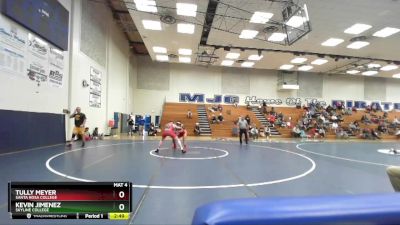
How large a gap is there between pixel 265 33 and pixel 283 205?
16117 mm

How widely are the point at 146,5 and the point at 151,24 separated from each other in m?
2.46

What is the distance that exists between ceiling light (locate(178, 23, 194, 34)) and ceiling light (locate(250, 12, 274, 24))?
361 cm

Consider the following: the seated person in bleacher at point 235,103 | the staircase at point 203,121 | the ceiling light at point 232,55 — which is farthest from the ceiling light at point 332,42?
the seated person in bleacher at point 235,103

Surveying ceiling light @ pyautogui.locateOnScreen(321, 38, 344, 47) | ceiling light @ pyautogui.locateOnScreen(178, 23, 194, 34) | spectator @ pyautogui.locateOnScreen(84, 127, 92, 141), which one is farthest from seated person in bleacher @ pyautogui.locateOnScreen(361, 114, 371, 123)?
spectator @ pyautogui.locateOnScreen(84, 127, 92, 141)

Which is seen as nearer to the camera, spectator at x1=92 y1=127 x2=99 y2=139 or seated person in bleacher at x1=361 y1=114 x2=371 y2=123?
spectator at x1=92 y1=127 x2=99 y2=139

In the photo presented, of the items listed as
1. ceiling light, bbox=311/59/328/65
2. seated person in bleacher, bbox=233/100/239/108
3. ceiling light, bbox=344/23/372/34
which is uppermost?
ceiling light, bbox=344/23/372/34

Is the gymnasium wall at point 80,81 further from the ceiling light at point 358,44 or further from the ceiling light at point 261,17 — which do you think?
the ceiling light at point 358,44

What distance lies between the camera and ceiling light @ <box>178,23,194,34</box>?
15.2 m

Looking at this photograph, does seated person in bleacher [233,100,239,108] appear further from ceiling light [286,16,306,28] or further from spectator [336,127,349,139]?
ceiling light [286,16,306,28]

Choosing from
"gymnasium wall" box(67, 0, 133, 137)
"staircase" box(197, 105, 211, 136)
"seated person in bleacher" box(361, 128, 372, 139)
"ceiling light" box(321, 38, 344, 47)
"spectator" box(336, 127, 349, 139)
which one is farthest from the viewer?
"spectator" box(336, 127, 349, 139)

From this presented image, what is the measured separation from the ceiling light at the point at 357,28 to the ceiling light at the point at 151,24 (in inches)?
431

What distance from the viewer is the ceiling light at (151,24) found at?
15.0 metres
